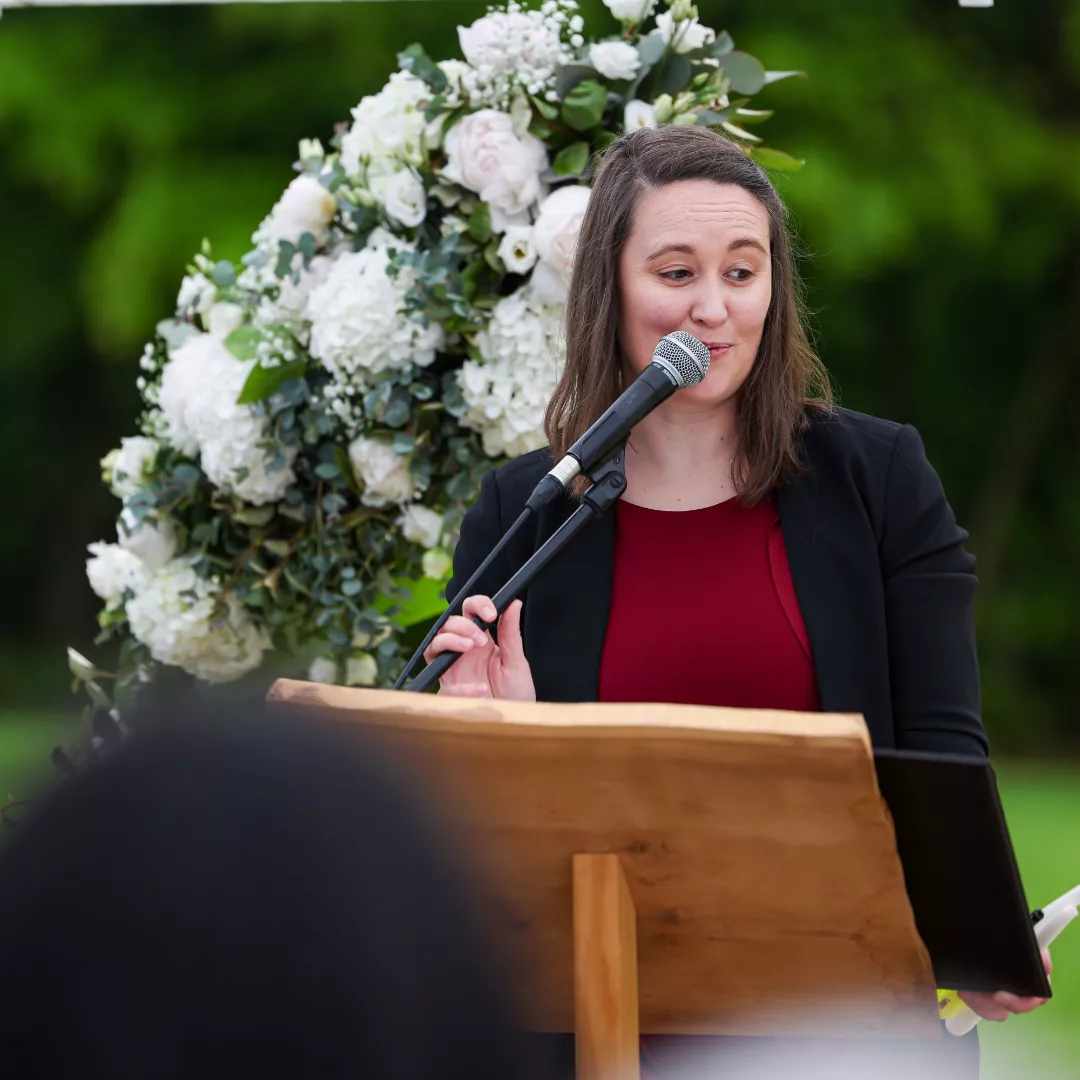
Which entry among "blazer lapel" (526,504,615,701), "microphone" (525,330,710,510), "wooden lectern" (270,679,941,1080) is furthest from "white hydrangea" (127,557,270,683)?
"wooden lectern" (270,679,941,1080)

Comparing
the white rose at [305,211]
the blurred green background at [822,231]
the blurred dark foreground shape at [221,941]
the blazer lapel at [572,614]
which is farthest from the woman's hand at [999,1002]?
the blurred green background at [822,231]

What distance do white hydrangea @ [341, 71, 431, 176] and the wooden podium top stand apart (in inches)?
60.7

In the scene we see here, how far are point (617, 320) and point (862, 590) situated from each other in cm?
49

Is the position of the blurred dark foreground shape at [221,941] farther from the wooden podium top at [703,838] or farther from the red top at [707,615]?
the red top at [707,615]

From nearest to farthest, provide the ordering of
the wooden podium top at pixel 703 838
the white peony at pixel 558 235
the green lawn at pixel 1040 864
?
1. the wooden podium top at pixel 703 838
2. the white peony at pixel 558 235
3. the green lawn at pixel 1040 864

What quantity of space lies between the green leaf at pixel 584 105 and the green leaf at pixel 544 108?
0.06 feet

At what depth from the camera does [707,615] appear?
221 centimetres

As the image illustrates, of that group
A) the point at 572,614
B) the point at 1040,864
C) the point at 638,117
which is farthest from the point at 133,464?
the point at 1040,864

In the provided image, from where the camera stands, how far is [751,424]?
232 centimetres

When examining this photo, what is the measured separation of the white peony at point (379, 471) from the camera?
2852mm

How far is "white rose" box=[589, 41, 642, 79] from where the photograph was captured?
9.04 ft

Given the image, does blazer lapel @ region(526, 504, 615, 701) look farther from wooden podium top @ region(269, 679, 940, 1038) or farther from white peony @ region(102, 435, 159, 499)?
white peony @ region(102, 435, 159, 499)

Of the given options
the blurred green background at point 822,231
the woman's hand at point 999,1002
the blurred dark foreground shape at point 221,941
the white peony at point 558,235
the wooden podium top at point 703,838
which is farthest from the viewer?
the blurred green background at point 822,231

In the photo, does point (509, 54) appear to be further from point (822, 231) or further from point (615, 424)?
point (822, 231)
